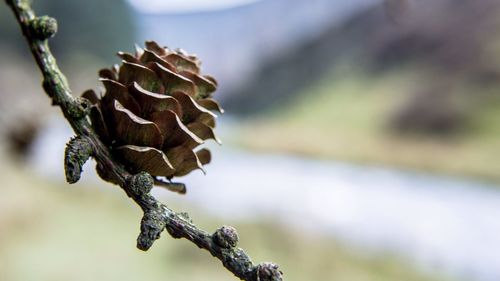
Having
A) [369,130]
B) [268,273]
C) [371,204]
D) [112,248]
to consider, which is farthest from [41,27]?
[369,130]

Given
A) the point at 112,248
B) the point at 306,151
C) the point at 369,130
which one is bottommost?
the point at 112,248

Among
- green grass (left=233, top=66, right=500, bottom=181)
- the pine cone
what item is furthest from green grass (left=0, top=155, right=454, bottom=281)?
green grass (left=233, top=66, right=500, bottom=181)

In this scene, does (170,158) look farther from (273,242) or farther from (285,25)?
(285,25)

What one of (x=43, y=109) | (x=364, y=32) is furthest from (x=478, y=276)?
(x=364, y=32)

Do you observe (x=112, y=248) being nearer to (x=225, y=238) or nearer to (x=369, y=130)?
(x=225, y=238)

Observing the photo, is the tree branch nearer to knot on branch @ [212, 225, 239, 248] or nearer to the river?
knot on branch @ [212, 225, 239, 248]

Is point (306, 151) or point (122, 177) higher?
point (306, 151)

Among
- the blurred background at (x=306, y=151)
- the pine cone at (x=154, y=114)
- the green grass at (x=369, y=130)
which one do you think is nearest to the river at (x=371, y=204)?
the blurred background at (x=306, y=151)
